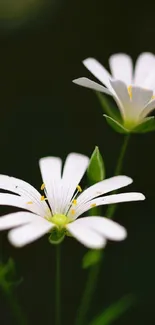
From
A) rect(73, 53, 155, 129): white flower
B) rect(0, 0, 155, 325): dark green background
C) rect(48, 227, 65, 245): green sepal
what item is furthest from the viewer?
rect(0, 0, 155, 325): dark green background

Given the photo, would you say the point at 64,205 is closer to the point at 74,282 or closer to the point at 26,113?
the point at 74,282

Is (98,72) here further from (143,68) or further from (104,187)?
(104,187)

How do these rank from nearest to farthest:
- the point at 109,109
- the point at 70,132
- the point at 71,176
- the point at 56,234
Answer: the point at 56,234, the point at 71,176, the point at 109,109, the point at 70,132

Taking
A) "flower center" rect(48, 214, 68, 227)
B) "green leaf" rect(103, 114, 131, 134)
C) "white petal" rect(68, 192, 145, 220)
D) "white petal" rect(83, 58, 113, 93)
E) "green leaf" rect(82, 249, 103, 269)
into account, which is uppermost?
"white petal" rect(83, 58, 113, 93)

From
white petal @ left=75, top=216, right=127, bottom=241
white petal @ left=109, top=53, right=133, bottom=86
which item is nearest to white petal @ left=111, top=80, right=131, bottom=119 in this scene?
white petal @ left=109, top=53, right=133, bottom=86

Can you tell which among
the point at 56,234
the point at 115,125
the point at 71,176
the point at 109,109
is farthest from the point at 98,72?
the point at 56,234

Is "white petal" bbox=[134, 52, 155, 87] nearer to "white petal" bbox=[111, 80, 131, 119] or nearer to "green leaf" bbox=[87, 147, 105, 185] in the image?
"white petal" bbox=[111, 80, 131, 119]

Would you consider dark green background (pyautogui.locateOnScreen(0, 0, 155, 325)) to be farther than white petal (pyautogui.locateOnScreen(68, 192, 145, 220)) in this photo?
Yes
